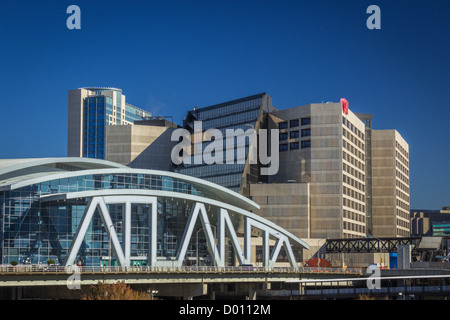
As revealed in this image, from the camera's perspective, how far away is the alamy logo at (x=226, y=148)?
172875mm

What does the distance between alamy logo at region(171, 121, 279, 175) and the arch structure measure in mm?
41061

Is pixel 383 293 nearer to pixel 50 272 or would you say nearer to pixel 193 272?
pixel 193 272

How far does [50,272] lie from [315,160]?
9454 cm

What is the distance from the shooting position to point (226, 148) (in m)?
177

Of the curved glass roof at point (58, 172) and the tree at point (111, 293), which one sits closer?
the tree at point (111, 293)

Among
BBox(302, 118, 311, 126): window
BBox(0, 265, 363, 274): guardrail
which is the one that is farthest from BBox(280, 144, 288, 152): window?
BBox(0, 265, 363, 274): guardrail

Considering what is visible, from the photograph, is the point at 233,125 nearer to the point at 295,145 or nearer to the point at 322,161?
the point at 295,145

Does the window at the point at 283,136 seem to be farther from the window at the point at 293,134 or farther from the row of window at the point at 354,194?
the row of window at the point at 354,194

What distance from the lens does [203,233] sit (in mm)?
132750

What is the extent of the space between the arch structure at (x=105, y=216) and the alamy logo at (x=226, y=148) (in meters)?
41.1

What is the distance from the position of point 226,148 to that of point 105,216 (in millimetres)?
74159

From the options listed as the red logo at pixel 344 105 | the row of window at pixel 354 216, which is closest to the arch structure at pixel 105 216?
the row of window at pixel 354 216

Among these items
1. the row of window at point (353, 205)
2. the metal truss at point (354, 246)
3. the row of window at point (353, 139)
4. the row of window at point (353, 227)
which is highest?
the row of window at point (353, 139)

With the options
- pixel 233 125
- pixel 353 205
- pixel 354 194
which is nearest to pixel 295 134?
pixel 233 125
